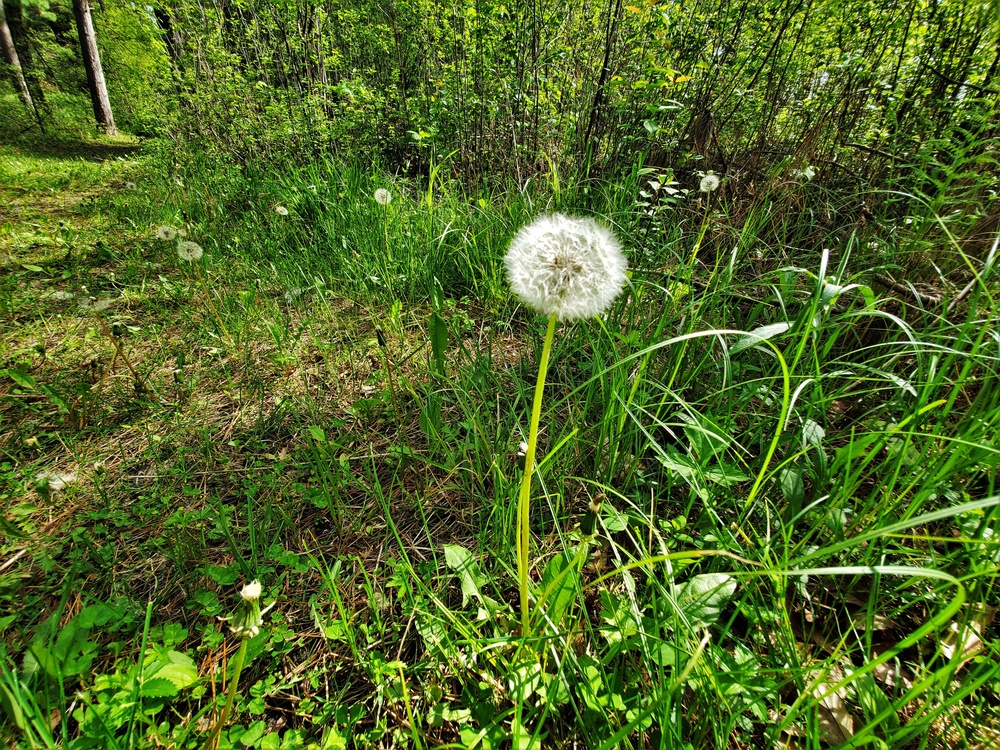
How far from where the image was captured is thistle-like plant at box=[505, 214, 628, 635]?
923mm

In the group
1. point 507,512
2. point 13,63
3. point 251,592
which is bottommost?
point 507,512

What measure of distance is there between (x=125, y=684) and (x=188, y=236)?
11.3 ft

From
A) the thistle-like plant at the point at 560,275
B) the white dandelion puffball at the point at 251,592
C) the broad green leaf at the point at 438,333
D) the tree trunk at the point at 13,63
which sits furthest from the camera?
the tree trunk at the point at 13,63

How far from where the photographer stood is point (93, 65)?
9.81 metres

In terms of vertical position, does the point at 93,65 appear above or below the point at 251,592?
above

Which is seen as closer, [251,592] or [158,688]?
[251,592]

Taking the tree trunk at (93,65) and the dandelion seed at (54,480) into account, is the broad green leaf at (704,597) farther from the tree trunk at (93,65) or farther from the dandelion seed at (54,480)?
the tree trunk at (93,65)

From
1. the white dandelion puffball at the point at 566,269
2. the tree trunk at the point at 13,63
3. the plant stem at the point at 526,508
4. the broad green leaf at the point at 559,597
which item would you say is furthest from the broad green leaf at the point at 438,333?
the tree trunk at the point at 13,63

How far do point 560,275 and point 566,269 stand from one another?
0.07 ft

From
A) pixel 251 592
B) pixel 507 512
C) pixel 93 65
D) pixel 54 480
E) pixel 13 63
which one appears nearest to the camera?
pixel 251 592

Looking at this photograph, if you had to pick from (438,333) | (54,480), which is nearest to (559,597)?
(438,333)

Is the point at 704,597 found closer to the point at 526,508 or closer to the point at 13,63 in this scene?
the point at 526,508

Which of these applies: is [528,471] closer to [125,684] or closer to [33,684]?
[125,684]

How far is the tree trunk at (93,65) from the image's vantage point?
29.9 ft
